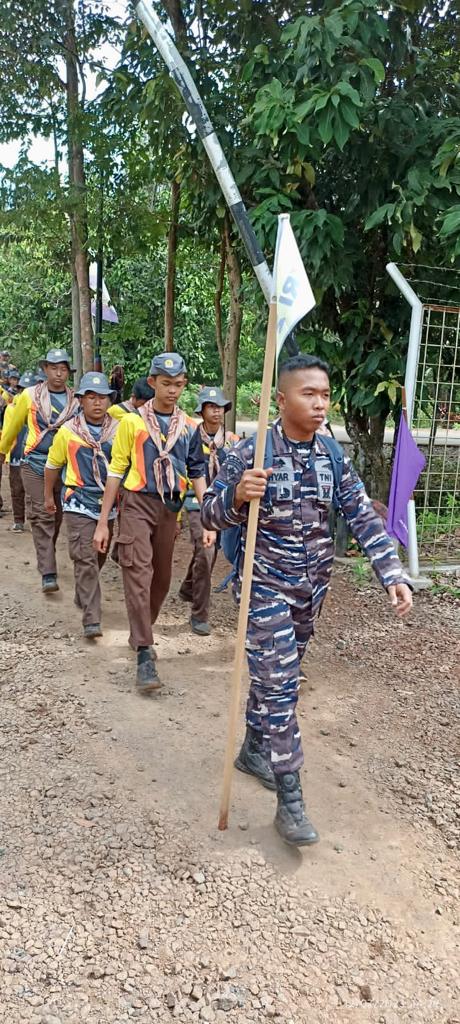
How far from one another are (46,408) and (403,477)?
2.92 m

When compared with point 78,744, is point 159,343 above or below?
above

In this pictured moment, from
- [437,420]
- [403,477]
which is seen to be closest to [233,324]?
[437,420]

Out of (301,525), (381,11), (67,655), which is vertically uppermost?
(381,11)

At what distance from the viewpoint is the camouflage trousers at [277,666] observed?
10.4 ft

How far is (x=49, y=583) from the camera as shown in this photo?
6.53 m

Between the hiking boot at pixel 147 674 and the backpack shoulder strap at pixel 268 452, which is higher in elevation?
the backpack shoulder strap at pixel 268 452

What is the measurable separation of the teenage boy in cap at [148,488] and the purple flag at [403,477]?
85.3 inches

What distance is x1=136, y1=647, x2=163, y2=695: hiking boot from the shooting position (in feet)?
15.0

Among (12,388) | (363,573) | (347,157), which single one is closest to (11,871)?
(363,573)

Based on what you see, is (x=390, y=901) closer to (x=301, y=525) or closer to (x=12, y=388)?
(x=301, y=525)

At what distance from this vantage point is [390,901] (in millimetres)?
2898

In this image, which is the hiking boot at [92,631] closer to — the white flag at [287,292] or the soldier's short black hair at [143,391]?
the soldier's short black hair at [143,391]

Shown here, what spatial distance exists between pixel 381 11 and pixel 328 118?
4.32 ft

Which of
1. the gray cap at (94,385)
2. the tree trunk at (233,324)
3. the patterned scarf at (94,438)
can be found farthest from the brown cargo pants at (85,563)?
the tree trunk at (233,324)
